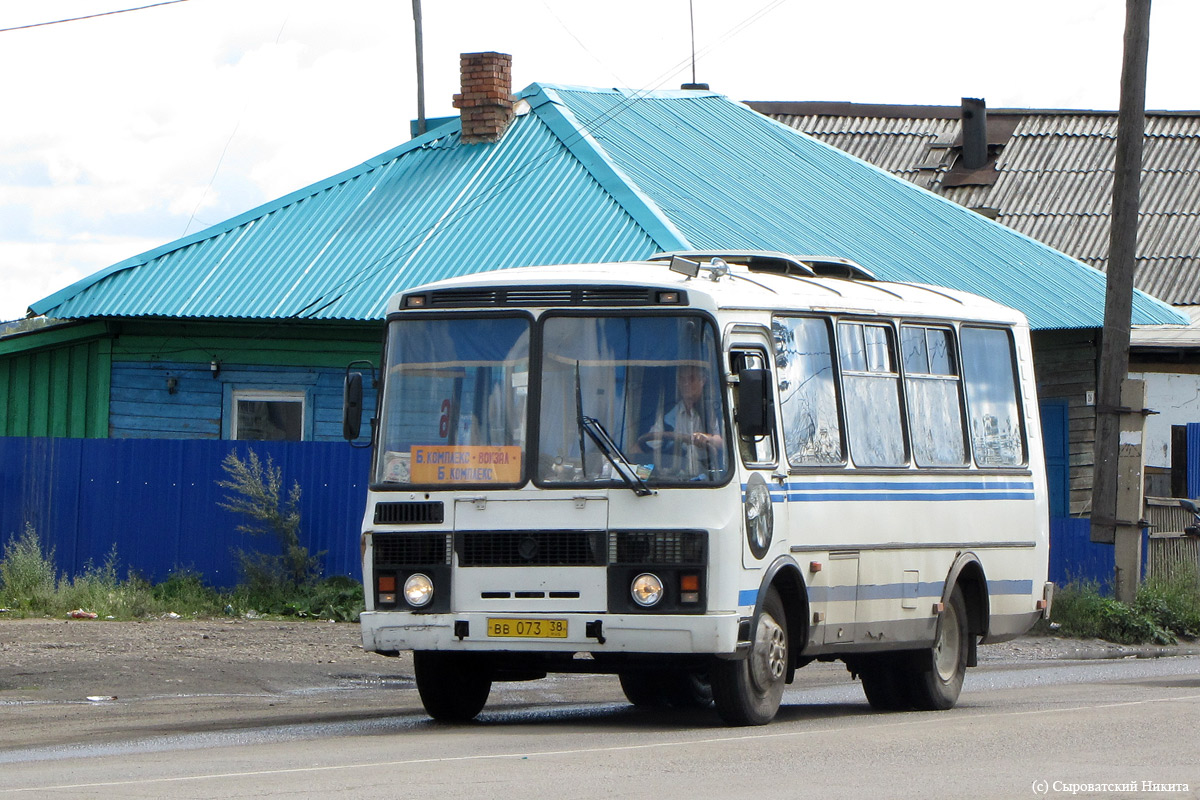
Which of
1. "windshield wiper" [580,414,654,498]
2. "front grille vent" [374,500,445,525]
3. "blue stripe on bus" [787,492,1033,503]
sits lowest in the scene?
"front grille vent" [374,500,445,525]

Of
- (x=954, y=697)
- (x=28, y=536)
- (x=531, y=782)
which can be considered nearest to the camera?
(x=531, y=782)

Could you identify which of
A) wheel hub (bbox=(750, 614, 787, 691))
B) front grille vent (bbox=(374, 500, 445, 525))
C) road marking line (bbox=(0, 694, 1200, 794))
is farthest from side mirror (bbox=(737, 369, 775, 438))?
front grille vent (bbox=(374, 500, 445, 525))

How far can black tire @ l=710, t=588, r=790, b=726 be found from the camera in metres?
10.4

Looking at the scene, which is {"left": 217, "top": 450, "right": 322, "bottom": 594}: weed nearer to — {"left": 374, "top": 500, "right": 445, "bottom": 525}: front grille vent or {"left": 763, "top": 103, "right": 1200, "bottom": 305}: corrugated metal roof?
{"left": 374, "top": 500, "right": 445, "bottom": 525}: front grille vent

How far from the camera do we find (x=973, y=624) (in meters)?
12.9

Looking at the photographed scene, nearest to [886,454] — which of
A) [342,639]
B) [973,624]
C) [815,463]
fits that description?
[815,463]

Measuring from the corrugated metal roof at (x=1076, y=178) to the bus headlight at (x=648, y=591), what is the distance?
2344 cm

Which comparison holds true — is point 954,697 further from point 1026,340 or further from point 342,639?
point 342,639

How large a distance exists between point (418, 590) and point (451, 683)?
0.98 m

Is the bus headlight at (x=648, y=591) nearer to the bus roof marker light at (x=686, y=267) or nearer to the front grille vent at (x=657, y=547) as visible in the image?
the front grille vent at (x=657, y=547)

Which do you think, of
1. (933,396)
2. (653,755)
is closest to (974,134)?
(933,396)

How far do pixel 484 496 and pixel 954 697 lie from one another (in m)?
4.12

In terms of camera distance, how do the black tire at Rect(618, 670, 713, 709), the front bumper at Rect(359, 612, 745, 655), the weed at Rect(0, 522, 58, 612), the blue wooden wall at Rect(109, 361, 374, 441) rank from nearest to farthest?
the front bumper at Rect(359, 612, 745, 655), the black tire at Rect(618, 670, 713, 709), the weed at Rect(0, 522, 58, 612), the blue wooden wall at Rect(109, 361, 374, 441)

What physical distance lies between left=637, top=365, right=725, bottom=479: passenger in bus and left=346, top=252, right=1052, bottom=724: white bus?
1 cm
